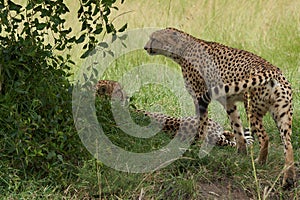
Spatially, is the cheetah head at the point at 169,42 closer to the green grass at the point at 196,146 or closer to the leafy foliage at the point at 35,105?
the green grass at the point at 196,146

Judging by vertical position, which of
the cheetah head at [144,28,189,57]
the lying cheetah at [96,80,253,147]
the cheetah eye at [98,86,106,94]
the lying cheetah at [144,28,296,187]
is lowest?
the lying cheetah at [96,80,253,147]

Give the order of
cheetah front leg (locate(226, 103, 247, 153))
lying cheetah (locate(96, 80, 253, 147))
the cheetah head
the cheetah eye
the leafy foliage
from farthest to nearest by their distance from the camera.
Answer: the cheetah eye
the cheetah head
lying cheetah (locate(96, 80, 253, 147))
cheetah front leg (locate(226, 103, 247, 153))
the leafy foliage

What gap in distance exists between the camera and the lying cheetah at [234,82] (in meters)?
4.66

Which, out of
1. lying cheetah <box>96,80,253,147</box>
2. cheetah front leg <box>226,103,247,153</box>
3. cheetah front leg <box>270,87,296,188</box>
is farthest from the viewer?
lying cheetah <box>96,80,253,147</box>

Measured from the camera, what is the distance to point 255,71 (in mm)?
4914

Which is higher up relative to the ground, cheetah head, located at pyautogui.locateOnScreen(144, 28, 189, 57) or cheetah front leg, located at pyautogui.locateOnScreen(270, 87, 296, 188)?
cheetah head, located at pyautogui.locateOnScreen(144, 28, 189, 57)

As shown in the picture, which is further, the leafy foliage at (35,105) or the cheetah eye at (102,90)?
the cheetah eye at (102,90)

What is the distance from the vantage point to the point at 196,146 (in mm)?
4848

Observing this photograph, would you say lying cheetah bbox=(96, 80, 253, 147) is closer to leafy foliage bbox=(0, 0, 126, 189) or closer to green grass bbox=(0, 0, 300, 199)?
green grass bbox=(0, 0, 300, 199)

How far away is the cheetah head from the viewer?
18.8ft

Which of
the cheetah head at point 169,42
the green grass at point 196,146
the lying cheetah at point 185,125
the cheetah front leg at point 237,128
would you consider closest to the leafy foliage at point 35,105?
the green grass at point 196,146

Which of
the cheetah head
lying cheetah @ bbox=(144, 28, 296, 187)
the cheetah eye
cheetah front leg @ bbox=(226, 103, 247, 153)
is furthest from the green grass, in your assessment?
the cheetah head

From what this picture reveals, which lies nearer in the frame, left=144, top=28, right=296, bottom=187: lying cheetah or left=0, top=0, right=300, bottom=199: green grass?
left=0, top=0, right=300, bottom=199: green grass

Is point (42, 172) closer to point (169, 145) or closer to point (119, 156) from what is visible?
point (119, 156)
